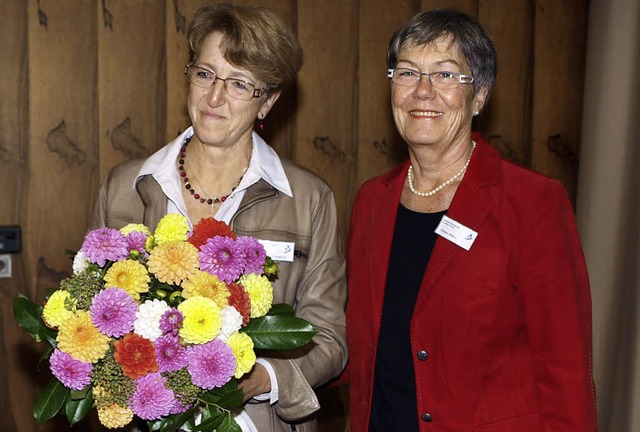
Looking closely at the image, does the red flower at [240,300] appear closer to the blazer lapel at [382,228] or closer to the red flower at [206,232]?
the red flower at [206,232]

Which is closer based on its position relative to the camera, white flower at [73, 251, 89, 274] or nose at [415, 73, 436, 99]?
white flower at [73, 251, 89, 274]

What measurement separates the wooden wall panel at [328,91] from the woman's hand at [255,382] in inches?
53.3

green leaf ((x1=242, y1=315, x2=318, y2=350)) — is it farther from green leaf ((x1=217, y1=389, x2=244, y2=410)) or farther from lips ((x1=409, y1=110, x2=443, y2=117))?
lips ((x1=409, y1=110, x2=443, y2=117))

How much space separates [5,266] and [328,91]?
1.39 meters

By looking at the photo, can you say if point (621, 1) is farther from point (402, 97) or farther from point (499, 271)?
point (499, 271)

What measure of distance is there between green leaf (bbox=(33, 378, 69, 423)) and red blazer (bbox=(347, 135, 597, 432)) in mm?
842

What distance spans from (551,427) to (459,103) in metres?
0.83

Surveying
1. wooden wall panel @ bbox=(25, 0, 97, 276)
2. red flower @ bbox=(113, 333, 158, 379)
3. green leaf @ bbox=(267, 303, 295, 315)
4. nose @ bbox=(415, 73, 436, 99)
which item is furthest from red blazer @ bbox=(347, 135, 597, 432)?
wooden wall panel @ bbox=(25, 0, 97, 276)

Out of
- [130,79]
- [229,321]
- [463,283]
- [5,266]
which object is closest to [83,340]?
[229,321]

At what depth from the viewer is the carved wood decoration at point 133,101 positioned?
2836 millimetres

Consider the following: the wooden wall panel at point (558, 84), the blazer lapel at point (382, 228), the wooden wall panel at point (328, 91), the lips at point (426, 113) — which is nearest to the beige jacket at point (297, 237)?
the blazer lapel at point (382, 228)

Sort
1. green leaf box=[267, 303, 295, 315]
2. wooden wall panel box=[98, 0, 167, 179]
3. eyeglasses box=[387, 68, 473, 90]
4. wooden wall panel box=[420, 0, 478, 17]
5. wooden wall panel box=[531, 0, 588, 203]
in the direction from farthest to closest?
1. wooden wall panel box=[531, 0, 588, 203]
2. wooden wall panel box=[420, 0, 478, 17]
3. wooden wall panel box=[98, 0, 167, 179]
4. eyeglasses box=[387, 68, 473, 90]
5. green leaf box=[267, 303, 295, 315]

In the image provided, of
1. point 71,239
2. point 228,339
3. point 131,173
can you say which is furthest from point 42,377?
point 228,339

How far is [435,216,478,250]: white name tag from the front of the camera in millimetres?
1944
